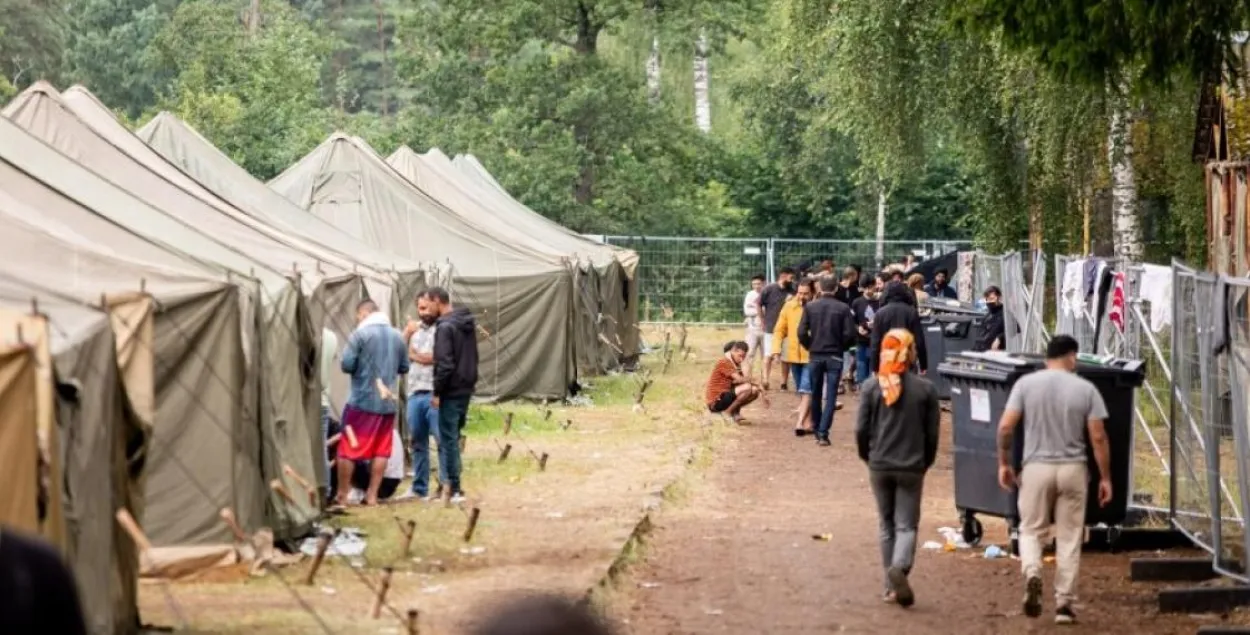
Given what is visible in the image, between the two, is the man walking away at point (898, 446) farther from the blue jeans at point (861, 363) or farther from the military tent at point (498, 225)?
the military tent at point (498, 225)

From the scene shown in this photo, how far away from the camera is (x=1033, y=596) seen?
40.1 feet

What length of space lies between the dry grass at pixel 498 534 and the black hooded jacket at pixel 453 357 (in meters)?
0.98

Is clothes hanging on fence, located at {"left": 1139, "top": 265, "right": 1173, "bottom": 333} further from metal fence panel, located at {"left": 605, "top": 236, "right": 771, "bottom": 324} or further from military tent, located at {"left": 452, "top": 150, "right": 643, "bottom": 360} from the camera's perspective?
metal fence panel, located at {"left": 605, "top": 236, "right": 771, "bottom": 324}

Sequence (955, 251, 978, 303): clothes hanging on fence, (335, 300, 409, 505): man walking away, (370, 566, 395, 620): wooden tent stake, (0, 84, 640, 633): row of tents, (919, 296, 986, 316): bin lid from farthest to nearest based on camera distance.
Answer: (955, 251, 978, 303): clothes hanging on fence → (919, 296, 986, 316): bin lid → (335, 300, 409, 505): man walking away → (370, 566, 395, 620): wooden tent stake → (0, 84, 640, 633): row of tents

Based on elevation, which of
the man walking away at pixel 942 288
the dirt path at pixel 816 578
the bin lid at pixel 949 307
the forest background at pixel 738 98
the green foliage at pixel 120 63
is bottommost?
the dirt path at pixel 816 578

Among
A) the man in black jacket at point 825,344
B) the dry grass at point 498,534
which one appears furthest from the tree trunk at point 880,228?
the man in black jacket at point 825,344

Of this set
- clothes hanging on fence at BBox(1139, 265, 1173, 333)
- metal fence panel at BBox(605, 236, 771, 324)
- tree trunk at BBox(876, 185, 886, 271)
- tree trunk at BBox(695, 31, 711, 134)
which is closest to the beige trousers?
clothes hanging on fence at BBox(1139, 265, 1173, 333)

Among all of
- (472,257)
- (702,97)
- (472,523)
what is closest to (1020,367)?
(472,523)

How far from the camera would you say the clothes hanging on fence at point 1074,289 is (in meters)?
19.0

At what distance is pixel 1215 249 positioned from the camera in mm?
23234

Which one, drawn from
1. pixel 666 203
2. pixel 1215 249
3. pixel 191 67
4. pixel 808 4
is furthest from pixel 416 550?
pixel 191 67

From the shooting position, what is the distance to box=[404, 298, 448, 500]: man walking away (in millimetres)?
17125

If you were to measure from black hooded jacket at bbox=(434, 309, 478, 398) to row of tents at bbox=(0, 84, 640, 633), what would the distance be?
118 cm

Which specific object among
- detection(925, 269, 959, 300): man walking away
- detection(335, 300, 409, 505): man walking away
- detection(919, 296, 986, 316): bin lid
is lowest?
detection(335, 300, 409, 505): man walking away
